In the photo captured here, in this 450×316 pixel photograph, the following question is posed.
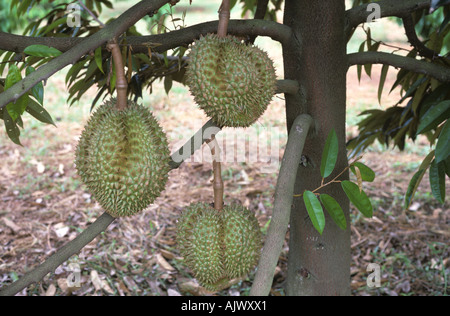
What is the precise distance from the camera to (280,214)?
2.61ft

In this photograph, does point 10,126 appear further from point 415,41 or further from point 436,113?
point 415,41

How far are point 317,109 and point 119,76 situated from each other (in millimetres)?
550

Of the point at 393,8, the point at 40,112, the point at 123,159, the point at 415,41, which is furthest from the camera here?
the point at 415,41

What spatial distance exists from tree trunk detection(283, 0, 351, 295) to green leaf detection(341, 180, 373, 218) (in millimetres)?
278

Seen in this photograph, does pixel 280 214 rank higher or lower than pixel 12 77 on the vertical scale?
lower

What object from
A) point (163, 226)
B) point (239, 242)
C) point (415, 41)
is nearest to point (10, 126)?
point (239, 242)

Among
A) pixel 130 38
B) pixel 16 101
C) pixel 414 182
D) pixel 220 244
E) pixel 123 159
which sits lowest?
pixel 220 244

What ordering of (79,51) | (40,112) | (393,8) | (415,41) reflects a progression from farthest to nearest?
1. (415,41)
2. (393,8)
3. (40,112)
4. (79,51)

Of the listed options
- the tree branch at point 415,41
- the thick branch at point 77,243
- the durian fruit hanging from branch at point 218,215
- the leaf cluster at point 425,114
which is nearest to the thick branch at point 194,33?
the durian fruit hanging from branch at point 218,215

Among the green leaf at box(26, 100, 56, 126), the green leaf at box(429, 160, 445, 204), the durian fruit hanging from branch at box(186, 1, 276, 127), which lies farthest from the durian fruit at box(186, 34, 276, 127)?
the green leaf at box(429, 160, 445, 204)

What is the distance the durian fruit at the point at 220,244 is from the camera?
39.8 inches

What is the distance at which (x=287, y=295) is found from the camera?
52.4 inches

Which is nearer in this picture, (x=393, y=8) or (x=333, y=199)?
(x=333, y=199)
